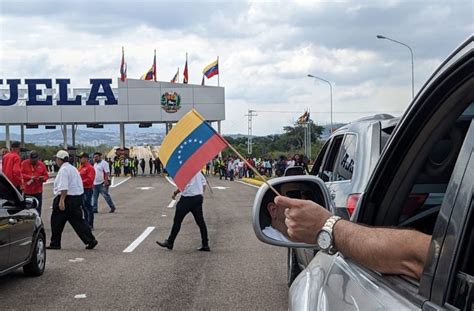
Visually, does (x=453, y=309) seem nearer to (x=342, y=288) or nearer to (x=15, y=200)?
(x=342, y=288)

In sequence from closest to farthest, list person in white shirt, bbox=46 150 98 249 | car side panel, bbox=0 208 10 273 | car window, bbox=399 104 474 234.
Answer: car window, bbox=399 104 474 234, car side panel, bbox=0 208 10 273, person in white shirt, bbox=46 150 98 249

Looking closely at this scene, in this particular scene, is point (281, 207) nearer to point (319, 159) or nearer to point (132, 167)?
point (319, 159)

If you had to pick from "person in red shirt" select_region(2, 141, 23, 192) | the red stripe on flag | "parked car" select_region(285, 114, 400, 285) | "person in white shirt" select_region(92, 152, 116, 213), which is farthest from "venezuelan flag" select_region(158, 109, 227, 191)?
"person in white shirt" select_region(92, 152, 116, 213)

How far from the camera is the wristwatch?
207cm

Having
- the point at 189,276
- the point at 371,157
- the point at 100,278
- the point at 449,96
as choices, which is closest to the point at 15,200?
the point at 100,278

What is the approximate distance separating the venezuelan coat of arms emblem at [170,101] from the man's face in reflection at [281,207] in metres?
51.2

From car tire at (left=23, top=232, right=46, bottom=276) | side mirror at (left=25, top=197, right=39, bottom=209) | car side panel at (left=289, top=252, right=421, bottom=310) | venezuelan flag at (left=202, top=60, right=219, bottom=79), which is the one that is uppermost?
venezuelan flag at (left=202, top=60, right=219, bottom=79)

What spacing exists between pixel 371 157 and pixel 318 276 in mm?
3208

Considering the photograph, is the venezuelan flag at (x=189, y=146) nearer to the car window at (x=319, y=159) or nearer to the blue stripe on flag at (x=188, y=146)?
the blue stripe on flag at (x=188, y=146)

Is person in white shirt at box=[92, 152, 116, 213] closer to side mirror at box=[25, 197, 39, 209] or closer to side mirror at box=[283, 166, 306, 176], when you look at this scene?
side mirror at box=[25, 197, 39, 209]

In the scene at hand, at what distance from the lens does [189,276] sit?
840cm

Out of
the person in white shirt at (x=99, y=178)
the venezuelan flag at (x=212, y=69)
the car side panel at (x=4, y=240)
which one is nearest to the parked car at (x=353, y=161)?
the car side panel at (x=4, y=240)

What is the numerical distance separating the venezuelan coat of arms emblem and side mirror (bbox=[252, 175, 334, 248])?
168ft

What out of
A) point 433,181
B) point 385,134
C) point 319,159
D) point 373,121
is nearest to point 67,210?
point 319,159
